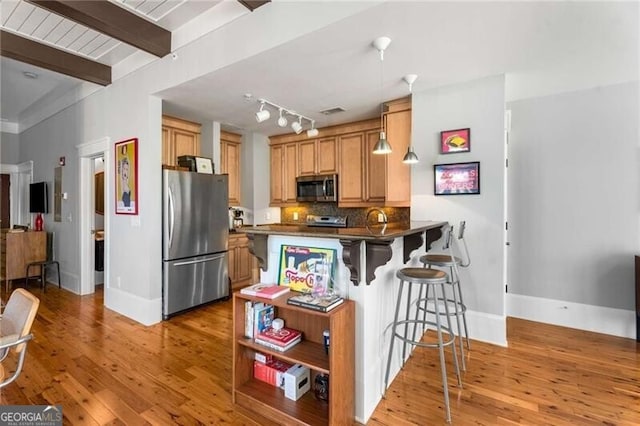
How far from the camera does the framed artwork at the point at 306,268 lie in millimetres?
1938

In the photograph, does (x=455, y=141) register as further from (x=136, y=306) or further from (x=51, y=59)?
(x=51, y=59)

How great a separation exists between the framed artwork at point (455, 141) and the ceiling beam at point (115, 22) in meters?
2.86

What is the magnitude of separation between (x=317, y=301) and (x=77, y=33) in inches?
138

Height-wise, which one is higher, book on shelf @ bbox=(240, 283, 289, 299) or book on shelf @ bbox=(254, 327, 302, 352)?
book on shelf @ bbox=(240, 283, 289, 299)

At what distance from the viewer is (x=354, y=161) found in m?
4.49

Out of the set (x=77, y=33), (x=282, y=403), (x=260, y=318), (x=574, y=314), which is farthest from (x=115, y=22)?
(x=574, y=314)

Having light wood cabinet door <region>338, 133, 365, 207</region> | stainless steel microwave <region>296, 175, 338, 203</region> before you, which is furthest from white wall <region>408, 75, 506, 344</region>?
stainless steel microwave <region>296, 175, 338, 203</region>

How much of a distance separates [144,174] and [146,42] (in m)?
1.31

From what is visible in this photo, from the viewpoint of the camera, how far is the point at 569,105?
3.28 m

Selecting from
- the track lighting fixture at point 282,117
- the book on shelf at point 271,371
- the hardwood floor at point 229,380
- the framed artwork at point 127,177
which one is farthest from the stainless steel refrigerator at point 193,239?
the book on shelf at point 271,371

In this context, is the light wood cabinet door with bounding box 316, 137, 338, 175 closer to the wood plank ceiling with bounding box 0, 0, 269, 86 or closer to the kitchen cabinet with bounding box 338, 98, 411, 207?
the kitchen cabinet with bounding box 338, 98, 411, 207

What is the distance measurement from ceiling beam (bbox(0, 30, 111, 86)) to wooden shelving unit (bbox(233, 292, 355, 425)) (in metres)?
3.40

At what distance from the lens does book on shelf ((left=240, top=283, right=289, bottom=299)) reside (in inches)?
75.3

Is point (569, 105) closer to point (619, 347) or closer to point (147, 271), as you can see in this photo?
point (619, 347)
